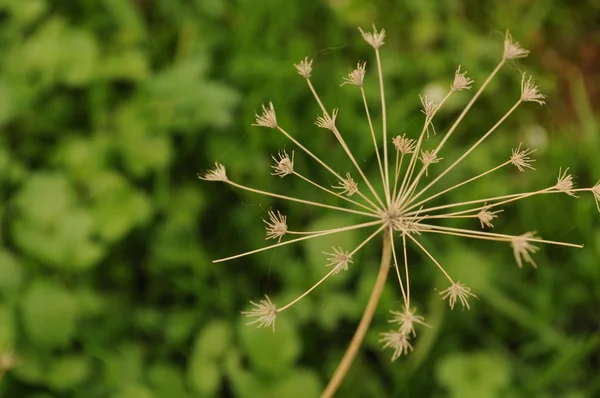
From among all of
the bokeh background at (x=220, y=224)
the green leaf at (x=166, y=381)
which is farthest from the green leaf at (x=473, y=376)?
the green leaf at (x=166, y=381)

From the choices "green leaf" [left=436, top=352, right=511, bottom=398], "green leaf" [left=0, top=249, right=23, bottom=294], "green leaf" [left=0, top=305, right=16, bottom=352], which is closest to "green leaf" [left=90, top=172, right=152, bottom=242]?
"green leaf" [left=0, top=249, right=23, bottom=294]

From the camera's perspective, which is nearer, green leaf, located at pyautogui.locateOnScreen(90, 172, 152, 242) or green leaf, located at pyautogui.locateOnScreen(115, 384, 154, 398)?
green leaf, located at pyautogui.locateOnScreen(115, 384, 154, 398)

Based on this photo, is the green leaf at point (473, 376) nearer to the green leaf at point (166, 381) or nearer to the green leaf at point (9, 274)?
the green leaf at point (166, 381)

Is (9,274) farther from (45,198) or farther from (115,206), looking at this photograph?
(115,206)

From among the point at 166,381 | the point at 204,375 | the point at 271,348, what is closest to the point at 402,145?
the point at 271,348

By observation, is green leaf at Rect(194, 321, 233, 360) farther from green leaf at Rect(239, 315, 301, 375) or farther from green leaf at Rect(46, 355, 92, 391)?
green leaf at Rect(46, 355, 92, 391)

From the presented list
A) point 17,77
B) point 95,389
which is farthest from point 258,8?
point 95,389

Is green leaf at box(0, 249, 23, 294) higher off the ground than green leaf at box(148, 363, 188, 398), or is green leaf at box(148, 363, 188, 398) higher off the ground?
green leaf at box(0, 249, 23, 294)

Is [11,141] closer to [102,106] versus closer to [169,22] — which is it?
[102,106]
